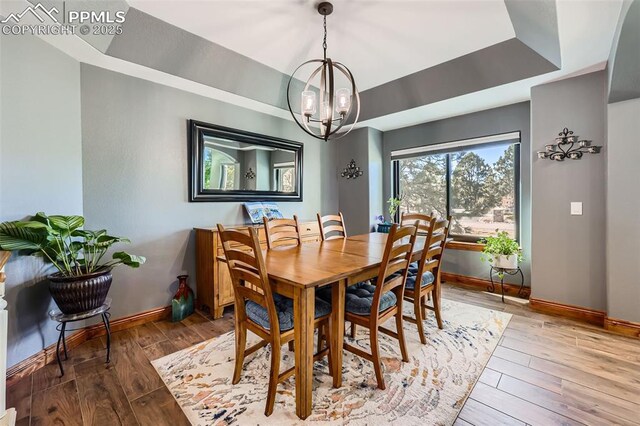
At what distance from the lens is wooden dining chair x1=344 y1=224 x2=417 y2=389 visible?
169 centimetres

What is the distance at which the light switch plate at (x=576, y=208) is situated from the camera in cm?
275

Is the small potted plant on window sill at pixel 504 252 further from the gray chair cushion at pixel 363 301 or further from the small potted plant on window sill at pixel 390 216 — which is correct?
the gray chair cushion at pixel 363 301

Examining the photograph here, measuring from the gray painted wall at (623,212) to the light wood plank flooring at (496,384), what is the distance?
37cm

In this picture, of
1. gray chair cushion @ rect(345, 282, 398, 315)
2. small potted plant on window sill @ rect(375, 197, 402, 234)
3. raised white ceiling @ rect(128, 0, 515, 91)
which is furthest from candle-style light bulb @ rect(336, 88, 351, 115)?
small potted plant on window sill @ rect(375, 197, 402, 234)

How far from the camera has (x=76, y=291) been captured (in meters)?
1.87

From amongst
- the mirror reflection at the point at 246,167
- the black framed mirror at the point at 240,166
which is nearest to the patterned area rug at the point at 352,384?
the black framed mirror at the point at 240,166

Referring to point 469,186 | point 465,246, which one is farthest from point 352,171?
point 465,246

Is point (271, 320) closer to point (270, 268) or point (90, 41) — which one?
point (270, 268)

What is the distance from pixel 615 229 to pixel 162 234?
4329 millimetres

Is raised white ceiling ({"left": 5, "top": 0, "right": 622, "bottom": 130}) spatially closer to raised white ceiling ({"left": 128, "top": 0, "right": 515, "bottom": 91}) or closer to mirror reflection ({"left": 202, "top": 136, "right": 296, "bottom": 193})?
raised white ceiling ({"left": 128, "top": 0, "right": 515, "bottom": 91})

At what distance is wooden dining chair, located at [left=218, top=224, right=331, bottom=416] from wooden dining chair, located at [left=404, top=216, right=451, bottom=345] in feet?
2.62

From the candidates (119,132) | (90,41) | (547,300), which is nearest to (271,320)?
(119,132)

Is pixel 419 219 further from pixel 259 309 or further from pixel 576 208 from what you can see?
pixel 259 309

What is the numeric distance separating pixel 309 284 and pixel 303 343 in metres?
0.37
